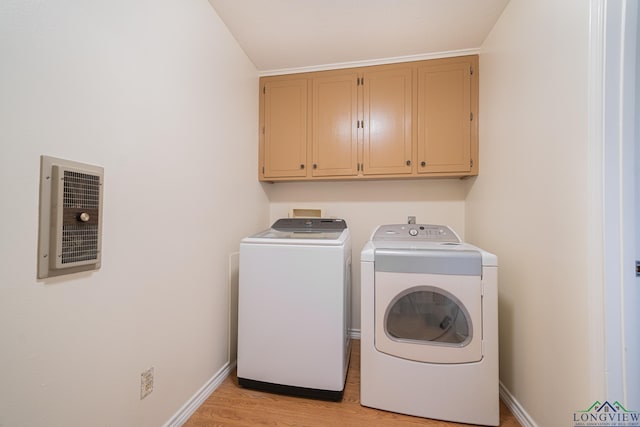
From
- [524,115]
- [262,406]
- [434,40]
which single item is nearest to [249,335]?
[262,406]

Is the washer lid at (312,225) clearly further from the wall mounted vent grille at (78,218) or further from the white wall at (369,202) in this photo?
the wall mounted vent grille at (78,218)

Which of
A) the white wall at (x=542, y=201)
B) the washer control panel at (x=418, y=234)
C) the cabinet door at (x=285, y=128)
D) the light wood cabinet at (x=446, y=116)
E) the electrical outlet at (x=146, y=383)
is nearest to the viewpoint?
the white wall at (x=542, y=201)

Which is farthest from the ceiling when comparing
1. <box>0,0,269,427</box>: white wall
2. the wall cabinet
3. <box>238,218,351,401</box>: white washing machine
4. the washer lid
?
<box>238,218,351,401</box>: white washing machine

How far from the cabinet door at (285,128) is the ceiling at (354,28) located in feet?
0.71

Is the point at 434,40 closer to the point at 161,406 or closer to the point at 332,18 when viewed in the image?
the point at 332,18

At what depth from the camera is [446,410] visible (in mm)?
1373

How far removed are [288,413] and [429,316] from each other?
0.99 metres

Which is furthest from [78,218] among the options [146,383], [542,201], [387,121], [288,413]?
[387,121]

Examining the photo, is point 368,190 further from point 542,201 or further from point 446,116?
point 542,201

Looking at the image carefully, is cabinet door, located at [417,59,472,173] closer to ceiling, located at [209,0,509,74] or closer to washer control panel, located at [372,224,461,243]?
ceiling, located at [209,0,509,74]

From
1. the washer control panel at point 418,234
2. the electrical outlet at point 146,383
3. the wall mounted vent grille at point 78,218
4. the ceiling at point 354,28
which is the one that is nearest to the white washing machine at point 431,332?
the washer control panel at point 418,234

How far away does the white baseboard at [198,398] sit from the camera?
130 cm

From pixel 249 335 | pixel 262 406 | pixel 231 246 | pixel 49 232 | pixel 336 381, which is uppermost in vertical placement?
pixel 49 232

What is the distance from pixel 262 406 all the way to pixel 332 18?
250 cm
